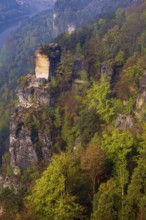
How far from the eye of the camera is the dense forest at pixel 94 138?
64.4 feet

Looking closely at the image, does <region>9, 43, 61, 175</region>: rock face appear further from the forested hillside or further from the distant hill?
the distant hill

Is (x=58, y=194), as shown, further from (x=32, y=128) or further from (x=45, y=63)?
(x=45, y=63)

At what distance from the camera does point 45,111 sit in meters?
38.4

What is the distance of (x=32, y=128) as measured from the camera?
1483 inches

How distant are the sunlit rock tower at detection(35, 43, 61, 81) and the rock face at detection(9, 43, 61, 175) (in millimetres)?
129

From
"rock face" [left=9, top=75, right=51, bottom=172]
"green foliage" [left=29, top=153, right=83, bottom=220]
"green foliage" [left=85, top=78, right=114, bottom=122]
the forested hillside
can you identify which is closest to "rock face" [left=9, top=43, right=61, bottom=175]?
"rock face" [left=9, top=75, right=51, bottom=172]

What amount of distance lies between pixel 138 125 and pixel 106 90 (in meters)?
8.90

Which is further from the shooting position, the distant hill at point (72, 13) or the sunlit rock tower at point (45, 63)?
the distant hill at point (72, 13)

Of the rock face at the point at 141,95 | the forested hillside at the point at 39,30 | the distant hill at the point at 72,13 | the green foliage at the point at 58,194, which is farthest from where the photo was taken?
the distant hill at the point at 72,13

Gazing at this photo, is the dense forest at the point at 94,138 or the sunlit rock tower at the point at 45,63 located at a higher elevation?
the sunlit rock tower at the point at 45,63

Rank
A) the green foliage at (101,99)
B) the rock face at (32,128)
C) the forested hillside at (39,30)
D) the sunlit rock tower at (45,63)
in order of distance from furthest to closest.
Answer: the forested hillside at (39,30) < the sunlit rock tower at (45,63) < the rock face at (32,128) < the green foliage at (101,99)

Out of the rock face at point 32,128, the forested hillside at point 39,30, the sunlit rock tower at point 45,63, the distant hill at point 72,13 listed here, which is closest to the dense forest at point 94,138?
the rock face at point 32,128

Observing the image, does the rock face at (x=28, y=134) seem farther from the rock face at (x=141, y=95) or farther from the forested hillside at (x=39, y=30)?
the forested hillside at (x=39, y=30)

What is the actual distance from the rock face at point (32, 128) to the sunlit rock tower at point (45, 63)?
129 mm
